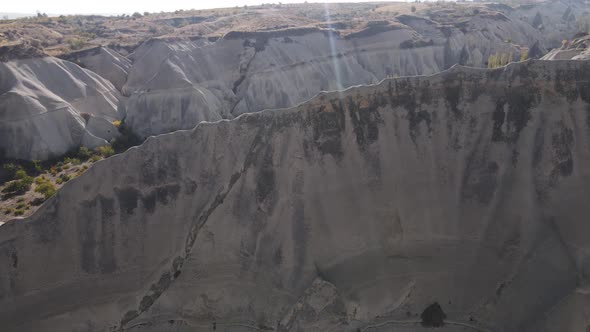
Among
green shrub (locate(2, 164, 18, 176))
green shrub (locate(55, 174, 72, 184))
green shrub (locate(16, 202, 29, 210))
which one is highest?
green shrub (locate(2, 164, 18, 176))

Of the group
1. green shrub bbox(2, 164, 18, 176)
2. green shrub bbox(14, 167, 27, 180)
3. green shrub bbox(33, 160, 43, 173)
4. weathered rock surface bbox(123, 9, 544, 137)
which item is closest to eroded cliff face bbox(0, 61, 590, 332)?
green shrub bbox(14, 167, 27, 180)

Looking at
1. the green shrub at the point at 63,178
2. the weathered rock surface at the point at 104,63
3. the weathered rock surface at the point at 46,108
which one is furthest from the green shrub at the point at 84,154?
the weathered rock surface at the point at 104,63

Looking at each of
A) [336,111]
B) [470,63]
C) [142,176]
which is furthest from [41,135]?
[470,63]

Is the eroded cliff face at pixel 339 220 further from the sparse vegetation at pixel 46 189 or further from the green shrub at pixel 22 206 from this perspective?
the sparse vegetation at pixel 46 189

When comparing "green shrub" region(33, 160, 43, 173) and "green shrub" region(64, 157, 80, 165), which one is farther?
"green shrub" region(64, 157, 80, 165)

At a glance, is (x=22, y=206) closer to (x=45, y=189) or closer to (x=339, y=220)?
(x=45, y=189)

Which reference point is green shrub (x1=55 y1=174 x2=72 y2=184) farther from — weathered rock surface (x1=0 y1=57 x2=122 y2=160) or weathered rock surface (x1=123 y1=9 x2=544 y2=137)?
weathered rock surface (x1=123 y1=9 x2=544 y2=137)

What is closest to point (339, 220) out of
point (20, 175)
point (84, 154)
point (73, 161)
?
point (20, 175)
